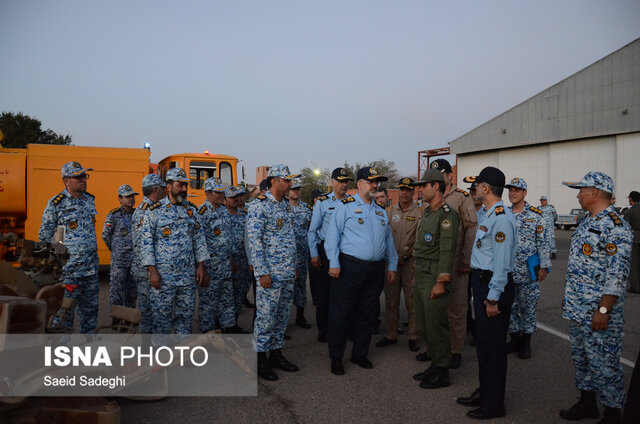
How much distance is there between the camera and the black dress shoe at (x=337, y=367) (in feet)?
14.3

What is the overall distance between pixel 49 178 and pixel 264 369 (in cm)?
672

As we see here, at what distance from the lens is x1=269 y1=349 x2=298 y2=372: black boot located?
4.45 m

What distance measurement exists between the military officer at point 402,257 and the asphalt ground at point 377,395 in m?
0.31

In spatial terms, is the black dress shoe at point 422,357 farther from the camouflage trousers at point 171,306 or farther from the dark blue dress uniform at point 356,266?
the camouflage trousers at point 171,306

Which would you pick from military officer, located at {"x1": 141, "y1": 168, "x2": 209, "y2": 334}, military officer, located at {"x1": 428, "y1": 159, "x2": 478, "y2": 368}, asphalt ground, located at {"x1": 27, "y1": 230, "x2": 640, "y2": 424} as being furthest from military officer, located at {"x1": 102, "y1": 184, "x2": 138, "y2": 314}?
military officer, located at {"x1": 428, "y1": 159, "x2": 478, "y2": 368}

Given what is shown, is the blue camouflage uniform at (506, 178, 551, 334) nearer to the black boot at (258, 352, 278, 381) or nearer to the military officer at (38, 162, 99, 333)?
the black boot at (258, 352, 278, 381)

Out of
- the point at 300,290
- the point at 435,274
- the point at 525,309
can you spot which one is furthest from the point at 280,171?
the point at 525,309

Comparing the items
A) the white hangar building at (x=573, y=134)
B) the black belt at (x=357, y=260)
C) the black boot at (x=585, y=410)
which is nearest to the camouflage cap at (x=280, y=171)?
the black belt at (x=357, y=260)

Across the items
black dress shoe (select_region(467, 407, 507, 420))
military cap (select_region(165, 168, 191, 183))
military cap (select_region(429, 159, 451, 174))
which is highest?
military cap (select_region(429, 159, 451, 174))

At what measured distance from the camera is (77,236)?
15.3ft

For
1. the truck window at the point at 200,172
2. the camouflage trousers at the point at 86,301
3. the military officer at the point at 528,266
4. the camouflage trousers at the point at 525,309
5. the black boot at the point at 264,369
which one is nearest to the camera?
the black boot at the point at 264,369

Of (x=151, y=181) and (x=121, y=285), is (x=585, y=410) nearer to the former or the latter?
(x=151, y=181)

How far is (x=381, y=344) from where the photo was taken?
5293mm

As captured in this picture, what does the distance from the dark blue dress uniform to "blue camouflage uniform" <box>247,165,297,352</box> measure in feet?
1.55
